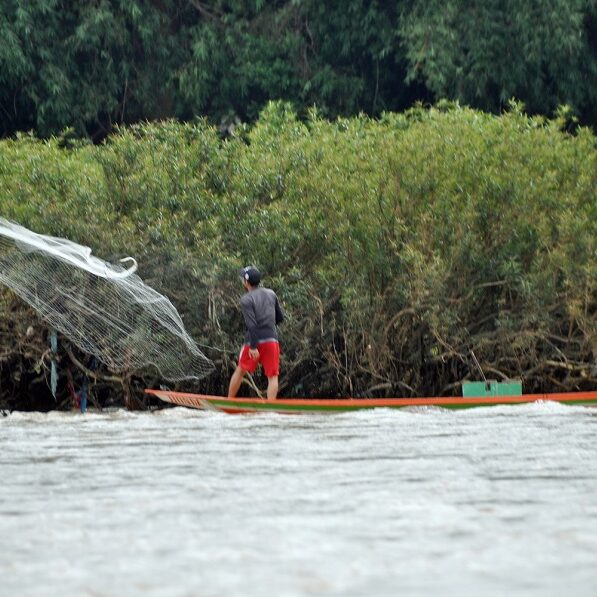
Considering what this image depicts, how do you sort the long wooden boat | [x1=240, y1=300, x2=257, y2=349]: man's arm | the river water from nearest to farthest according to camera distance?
the river water → the long wooden boat → [x1=240, y1=300, x2=257, y2=349]: man's arm

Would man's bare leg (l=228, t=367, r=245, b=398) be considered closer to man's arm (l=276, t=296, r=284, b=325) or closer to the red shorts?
the red shorts

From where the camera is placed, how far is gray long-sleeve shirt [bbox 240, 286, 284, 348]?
1789 centimetres

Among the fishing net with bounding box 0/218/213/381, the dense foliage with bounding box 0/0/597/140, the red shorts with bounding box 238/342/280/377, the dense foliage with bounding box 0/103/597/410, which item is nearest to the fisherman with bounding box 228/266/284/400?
the red shorts with bounding box 238/342/280/377

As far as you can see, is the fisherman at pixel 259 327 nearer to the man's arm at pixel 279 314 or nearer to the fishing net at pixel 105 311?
the man's arm at pixel 279 314

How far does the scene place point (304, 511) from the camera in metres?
8.96

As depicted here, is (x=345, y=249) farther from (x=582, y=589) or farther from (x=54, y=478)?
(x=582, y=589)

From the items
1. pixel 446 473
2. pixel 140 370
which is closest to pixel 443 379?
pixel 140 370

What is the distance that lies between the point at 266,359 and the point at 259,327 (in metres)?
0.46

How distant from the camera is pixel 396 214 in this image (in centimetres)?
1950

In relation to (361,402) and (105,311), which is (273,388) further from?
(105,311)

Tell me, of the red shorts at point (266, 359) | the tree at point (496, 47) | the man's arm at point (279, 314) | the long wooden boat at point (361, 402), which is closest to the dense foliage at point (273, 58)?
the tree at point (496, 47)

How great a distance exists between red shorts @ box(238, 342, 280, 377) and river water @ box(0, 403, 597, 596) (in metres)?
2.58

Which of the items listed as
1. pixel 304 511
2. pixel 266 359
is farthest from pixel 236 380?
pixel 304 511

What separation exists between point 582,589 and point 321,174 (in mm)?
13801
